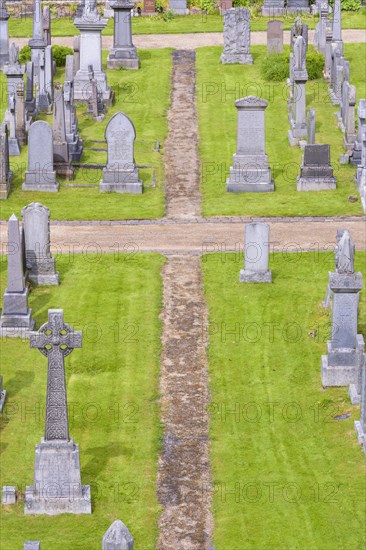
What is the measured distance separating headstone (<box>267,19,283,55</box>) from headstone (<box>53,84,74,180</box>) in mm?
14522

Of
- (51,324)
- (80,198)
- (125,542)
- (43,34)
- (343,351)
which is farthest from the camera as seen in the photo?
(43,34)

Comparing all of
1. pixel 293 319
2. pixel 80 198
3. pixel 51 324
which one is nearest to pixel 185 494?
Result: pixel 51 324

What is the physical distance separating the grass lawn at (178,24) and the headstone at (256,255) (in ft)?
92.2

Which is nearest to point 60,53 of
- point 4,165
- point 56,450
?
point 4,165

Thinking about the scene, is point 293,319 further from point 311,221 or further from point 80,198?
point 80,198

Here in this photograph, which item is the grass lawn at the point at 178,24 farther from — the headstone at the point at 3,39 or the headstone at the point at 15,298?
the headstone at the point at 15,298

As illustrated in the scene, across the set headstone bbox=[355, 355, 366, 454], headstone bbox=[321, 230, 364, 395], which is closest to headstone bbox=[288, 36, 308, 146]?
headstone bbox=[321, 230, 364, 395]

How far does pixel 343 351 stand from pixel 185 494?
17.9 ft

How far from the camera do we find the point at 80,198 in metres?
43.0

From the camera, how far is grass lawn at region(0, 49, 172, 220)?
42.0m

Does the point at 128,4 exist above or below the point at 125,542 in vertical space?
above

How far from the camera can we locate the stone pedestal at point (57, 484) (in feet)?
86.0

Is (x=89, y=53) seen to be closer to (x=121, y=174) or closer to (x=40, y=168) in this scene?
(x=40, y=168)

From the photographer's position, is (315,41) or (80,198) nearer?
(80,198)
